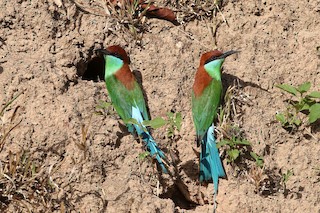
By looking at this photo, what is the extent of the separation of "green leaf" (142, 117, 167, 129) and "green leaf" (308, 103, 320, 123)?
2.85 ft

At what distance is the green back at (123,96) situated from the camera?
12.1ft

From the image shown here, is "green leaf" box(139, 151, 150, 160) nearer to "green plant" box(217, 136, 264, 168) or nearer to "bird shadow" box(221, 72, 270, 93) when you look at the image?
"green plant" box(217, 136, 264, 168)

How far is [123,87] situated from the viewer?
374cm

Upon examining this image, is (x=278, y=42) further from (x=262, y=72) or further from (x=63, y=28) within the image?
(x=63, y=28)

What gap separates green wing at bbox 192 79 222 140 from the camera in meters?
3.65

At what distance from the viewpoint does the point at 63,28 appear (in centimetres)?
385

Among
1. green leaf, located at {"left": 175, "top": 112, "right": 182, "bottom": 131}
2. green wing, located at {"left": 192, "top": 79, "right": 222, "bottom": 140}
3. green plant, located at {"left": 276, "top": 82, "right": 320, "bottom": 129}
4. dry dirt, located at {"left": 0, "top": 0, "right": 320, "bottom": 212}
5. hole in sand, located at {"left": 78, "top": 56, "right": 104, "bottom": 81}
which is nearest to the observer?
dry dirt, located at {"left": 0, "top": 0, "right": 320, "bottom": 212}

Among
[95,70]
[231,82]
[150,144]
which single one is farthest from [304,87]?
[95,70]

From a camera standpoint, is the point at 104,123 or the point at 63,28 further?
the point at 63,28

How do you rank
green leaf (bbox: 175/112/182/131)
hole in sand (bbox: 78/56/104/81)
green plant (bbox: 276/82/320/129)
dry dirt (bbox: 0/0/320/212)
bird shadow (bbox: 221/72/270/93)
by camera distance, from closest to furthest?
dry dirt (bbox: 0/0/320/212) → green leaf (bbox: 175/112/182/131) → green plant (bbox: 276/82/320/129) → bird shadow (bbox: 221/72/270/93) → hole in sand (bbox: 78/56/104/81)

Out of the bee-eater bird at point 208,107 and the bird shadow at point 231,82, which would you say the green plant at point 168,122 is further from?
the bird shadow at point 231,82

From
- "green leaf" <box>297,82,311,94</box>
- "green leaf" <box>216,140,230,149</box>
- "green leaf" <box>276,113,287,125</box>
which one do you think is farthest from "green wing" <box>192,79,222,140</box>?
"green leaf" <box>297,82,311,94</box>

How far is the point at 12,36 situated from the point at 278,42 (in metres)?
1.60

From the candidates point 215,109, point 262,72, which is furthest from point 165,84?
point 262,72
